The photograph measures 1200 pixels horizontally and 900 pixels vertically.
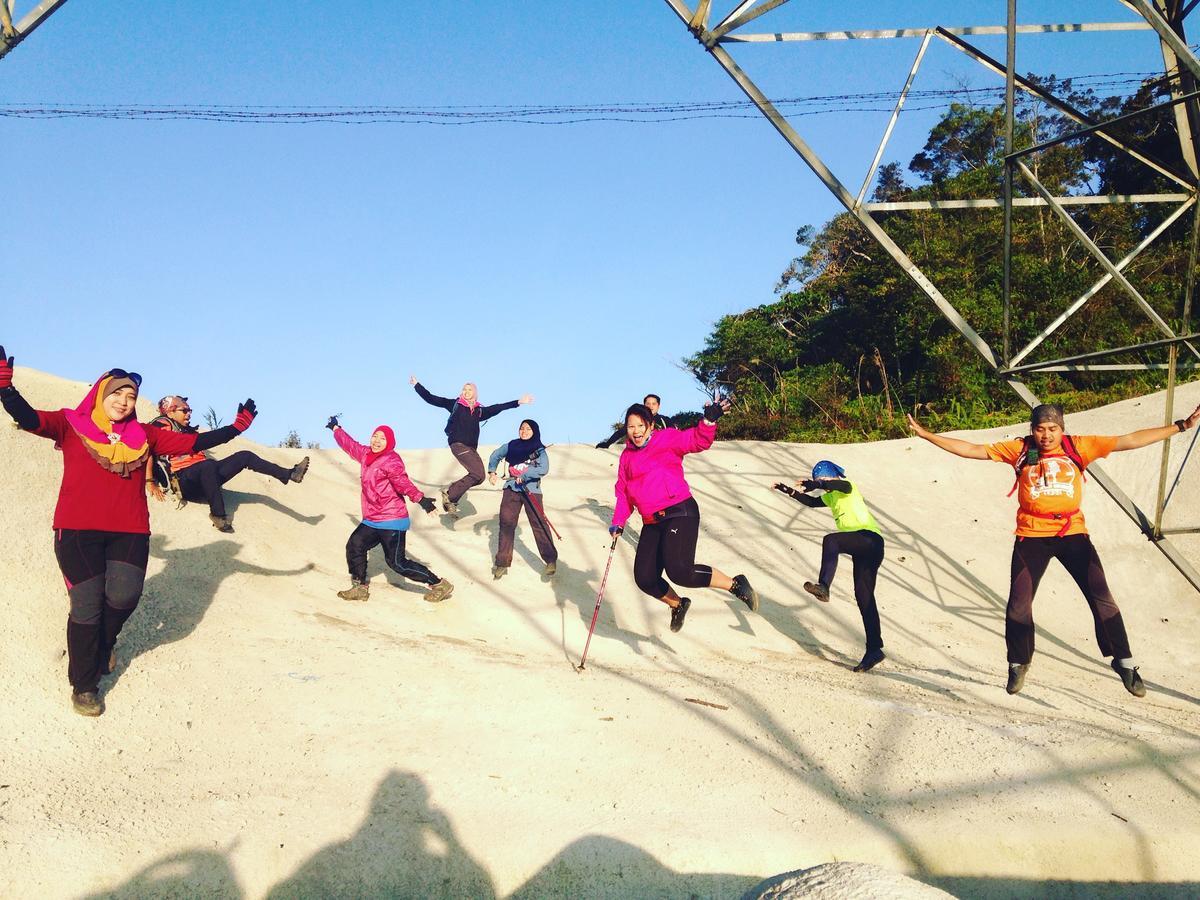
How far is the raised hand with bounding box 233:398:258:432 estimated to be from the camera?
5934 millimetres

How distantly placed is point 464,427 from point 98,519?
249 inches

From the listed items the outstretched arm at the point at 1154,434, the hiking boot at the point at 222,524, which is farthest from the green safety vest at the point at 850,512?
the hiking boot at the point at 222,524

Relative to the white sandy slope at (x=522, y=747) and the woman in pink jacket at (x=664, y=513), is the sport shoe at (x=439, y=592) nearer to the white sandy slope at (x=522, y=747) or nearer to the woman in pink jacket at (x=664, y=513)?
the white sandy slope at (x=522, y=747)

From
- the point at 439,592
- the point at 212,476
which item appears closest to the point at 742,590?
the point at 439,592

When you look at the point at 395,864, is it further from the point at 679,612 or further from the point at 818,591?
the point at 818,591

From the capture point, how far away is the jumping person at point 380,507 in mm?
8164

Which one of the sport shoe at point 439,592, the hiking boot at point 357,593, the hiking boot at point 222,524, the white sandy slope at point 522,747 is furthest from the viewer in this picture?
the hiking boot at point 222,524

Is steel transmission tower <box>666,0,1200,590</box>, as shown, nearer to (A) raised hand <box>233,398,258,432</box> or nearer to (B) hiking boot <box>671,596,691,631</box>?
(B) hiking boot <box>671,596,691,631</box>

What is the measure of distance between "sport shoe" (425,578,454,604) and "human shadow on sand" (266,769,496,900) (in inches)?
161

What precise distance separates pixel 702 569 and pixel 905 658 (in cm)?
294

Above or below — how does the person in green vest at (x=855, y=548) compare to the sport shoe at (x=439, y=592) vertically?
above

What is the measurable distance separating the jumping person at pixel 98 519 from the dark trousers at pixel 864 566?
5.13 meters

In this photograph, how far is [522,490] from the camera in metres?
9.89

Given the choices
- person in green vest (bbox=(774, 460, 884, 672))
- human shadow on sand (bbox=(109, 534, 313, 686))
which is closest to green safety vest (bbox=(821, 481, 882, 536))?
person in green vest (bbox=(774, 460, 884, 672))
